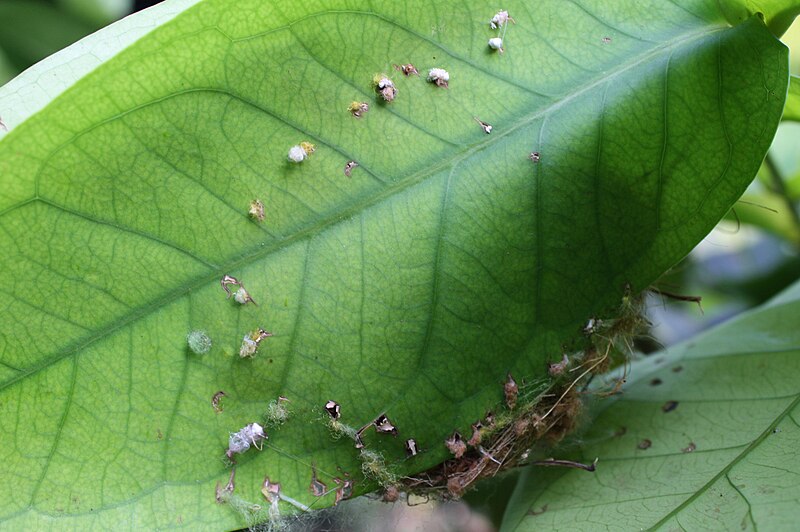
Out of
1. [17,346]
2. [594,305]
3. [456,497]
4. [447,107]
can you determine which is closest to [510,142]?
[447,107]

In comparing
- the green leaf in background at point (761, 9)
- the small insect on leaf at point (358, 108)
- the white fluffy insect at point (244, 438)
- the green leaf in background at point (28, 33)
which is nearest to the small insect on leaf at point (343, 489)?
the white fluffy insect at point (244, 438)

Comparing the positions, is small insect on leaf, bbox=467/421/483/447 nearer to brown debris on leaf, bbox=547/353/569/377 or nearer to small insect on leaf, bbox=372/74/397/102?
brown debris on leaf, bbox=547/353/569/377

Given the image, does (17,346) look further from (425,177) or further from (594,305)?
(594,305)

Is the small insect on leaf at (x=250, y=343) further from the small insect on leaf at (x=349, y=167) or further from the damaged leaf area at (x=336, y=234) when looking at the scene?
the small insect on leaf at (x=349, y=167)

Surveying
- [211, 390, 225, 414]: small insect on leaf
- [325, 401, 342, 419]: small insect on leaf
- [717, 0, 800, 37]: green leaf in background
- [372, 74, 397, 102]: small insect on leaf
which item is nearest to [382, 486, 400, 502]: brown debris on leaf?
[325, 401, 342, 419]: small insect on leaf

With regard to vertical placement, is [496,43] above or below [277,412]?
above

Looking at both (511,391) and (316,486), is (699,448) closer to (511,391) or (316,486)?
(511,391)

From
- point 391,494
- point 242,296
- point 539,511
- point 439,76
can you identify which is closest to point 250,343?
point 242,296
